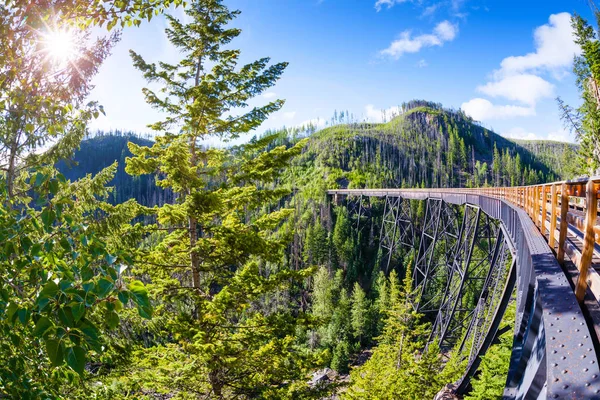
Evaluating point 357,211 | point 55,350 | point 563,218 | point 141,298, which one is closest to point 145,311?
point 141,298

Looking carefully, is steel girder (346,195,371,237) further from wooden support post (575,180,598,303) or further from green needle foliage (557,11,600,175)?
wooden support post (575,180,598,303)

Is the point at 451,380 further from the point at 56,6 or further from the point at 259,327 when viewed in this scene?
the point at 56,6

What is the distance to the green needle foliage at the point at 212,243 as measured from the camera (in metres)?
5.49

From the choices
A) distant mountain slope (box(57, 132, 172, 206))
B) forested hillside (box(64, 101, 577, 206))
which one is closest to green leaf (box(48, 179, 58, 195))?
forested hillside (box(64, 101, 577, 206))

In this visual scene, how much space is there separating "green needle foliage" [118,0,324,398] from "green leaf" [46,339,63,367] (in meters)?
4.23

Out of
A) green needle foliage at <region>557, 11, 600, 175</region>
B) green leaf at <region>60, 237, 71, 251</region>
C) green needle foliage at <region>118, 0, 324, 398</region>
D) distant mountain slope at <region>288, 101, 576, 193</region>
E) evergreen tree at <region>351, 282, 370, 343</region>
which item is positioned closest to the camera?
green leaf at <region>60, 237, 71, 251</region>

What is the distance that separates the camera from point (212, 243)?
6.12 metres

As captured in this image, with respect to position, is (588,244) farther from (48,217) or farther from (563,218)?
(48,217)

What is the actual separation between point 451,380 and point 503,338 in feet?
10.9

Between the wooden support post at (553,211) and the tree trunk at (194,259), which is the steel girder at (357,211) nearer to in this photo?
the tree trunk at (194,259)

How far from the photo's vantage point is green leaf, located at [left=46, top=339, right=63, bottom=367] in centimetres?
102

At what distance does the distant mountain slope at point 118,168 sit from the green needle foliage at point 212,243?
113 meters

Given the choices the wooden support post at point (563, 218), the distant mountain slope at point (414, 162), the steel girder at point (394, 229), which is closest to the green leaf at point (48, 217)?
the wooden support post at point (563, 218)

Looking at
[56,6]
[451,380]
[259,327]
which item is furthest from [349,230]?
[56,6]
